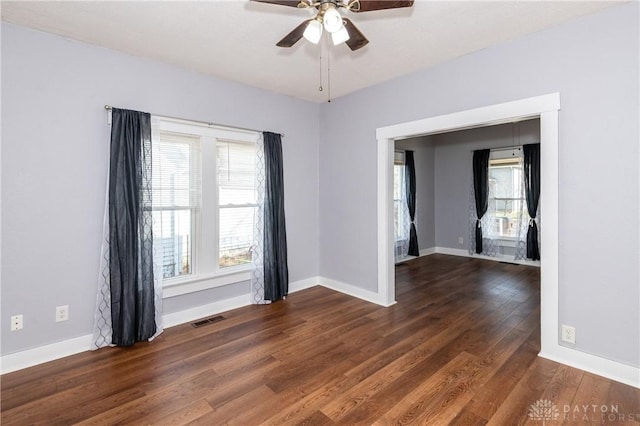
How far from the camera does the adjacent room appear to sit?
2199 mm

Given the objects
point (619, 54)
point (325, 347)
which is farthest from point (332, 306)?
point (619, 54)

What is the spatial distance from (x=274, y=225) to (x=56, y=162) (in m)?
2.27

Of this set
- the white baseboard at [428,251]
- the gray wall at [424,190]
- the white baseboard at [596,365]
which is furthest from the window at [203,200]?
the white baseboard at [428,251]

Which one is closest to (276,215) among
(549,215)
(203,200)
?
(203,200)

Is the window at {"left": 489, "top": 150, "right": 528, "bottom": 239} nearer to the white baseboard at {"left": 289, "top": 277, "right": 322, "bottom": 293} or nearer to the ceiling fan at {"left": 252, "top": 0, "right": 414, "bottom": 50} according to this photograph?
the white baseboard at {"left": 289, "top": 277, "right": 322, "bottom": 293}

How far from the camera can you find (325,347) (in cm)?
285

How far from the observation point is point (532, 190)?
231 inches

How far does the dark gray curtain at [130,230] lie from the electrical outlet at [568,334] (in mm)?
3715

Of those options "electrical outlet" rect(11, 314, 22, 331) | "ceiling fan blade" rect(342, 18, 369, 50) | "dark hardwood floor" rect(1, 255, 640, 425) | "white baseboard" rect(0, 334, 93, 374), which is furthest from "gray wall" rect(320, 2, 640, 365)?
"electrical outlet" rect(11, 314, 22, 331)

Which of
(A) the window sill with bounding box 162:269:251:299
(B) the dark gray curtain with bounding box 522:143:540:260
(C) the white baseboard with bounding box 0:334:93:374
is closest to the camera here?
(C) the white baseboard with bounding box 0:334:93:374

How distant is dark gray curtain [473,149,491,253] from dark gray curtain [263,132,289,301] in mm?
4617

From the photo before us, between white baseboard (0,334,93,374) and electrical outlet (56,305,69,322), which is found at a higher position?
electrical outlet (56,305,69,322)

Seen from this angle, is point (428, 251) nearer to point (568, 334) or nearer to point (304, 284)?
point (304, 284)

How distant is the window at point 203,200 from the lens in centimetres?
333
